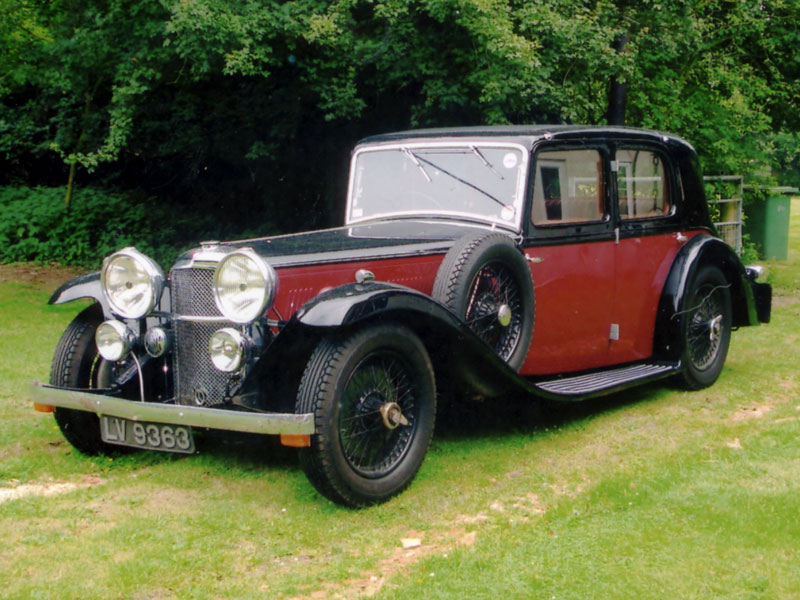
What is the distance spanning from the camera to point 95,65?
1102 centimetres

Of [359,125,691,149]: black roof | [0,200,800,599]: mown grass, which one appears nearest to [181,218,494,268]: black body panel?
[359,125,691,149]: black roof

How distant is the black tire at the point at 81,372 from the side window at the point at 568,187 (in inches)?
97.8

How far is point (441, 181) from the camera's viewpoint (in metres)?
5.59

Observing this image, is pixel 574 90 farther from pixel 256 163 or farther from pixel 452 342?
pixel 452 342

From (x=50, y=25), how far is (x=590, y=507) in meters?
10.5

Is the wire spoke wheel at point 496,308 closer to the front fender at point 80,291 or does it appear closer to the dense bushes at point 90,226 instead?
the front fender at point 80,291

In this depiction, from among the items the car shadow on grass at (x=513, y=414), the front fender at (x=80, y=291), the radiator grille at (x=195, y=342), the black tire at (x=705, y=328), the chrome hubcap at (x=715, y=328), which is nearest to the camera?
the radiator grille at (x=195, y=342)

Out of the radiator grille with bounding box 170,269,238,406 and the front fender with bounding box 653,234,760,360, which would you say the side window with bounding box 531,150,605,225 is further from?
the radiator grille with bounding box 170,269,238,406

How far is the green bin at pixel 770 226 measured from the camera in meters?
15.5

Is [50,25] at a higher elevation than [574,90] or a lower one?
higher

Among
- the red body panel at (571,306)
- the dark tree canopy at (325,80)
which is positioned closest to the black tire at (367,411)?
the red body panel at (571,306)

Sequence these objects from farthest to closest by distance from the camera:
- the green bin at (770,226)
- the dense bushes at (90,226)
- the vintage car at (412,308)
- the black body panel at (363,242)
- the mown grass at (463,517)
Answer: the green bin at (770,226) < the dense bushes at (90,226) < the black body panel at (363,242) < the vintage car at (412,308) < the mown grass at (463,517)

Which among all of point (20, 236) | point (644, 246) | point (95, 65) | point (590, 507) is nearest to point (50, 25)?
point (95, 65)

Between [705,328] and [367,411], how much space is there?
3.24 meters
